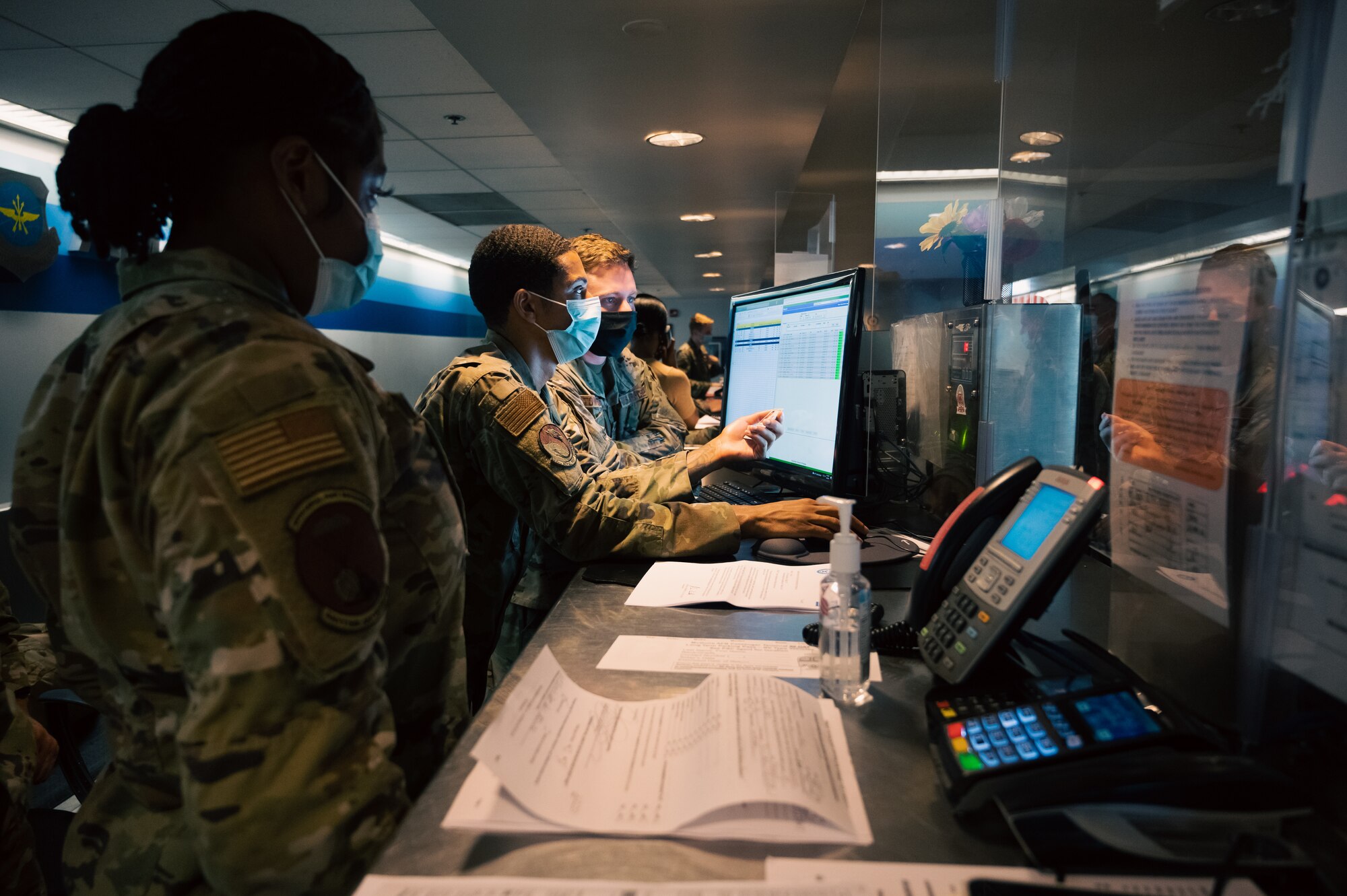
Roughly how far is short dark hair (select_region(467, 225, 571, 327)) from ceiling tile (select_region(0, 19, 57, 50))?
7.35 feet

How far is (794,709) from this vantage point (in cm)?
69

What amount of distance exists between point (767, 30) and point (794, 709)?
2.81 meters

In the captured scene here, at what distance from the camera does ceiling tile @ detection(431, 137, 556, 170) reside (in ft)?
13.9

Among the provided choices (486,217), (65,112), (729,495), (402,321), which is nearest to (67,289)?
(65,112)


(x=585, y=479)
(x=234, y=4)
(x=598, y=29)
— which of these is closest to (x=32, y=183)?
(x=234, y=4)

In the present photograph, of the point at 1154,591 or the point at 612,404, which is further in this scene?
the point at 612,404

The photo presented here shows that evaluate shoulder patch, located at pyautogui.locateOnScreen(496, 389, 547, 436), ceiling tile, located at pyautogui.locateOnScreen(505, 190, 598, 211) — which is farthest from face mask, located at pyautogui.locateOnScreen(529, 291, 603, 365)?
ceiling tile, located at pyautogui.locateOnScreen(505, 190, 598, 211)

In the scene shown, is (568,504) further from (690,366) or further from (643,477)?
(690,366)

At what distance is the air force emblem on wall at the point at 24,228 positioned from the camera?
314 cm

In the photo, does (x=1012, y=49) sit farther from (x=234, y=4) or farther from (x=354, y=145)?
(x=234, y=4)

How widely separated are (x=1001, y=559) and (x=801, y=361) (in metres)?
0.79

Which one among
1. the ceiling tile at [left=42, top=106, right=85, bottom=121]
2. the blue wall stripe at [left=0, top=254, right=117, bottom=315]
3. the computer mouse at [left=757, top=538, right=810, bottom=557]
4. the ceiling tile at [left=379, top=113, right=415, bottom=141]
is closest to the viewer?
the computer mouse at [left=757, top=538, right=810, bottom=557]

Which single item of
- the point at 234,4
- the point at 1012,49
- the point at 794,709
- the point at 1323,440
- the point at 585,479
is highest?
the point at 234,4

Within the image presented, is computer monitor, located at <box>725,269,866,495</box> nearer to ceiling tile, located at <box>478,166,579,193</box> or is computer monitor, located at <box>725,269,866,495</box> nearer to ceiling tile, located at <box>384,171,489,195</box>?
ceiling tile, located at <box>478,166,579,193</box>
